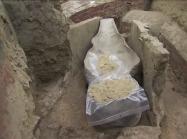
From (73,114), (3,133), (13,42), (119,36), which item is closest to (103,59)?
(119,36)

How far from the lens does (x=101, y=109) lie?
3178 mm

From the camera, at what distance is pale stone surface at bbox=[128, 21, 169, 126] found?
3185 millimetres

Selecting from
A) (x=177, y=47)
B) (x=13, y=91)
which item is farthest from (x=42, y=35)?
(x=177, y=47)

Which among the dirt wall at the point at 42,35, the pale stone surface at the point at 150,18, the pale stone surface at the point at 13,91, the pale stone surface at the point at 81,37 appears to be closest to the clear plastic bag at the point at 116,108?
the dirt wall at the point at 42,35

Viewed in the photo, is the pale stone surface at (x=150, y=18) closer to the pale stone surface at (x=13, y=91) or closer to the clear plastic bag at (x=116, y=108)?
the clear plastic bag at (x=116, y=108)

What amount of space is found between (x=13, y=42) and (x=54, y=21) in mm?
626

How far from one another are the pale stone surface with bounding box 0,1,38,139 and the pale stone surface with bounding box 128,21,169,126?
1.33 metres

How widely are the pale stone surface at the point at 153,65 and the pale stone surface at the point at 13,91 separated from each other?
1.33m

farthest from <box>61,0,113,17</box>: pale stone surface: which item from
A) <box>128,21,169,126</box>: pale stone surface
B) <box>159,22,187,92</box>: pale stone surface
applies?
<box>128,21,169,126</box>: pale stone surface

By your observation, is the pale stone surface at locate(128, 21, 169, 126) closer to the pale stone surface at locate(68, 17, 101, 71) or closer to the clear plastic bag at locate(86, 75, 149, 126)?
the clear plastic bag at locate(86, 75, 149, 126)

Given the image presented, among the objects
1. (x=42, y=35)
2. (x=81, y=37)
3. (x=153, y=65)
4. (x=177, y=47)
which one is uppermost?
(x=42, y=35)

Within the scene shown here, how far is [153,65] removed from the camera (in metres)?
3.26

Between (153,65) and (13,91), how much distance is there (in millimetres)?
1572

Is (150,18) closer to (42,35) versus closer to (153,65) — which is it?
(153,65)
